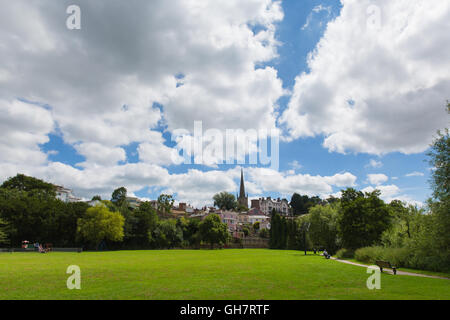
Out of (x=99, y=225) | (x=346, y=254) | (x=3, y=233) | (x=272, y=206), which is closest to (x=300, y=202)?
(x=272, y=206)

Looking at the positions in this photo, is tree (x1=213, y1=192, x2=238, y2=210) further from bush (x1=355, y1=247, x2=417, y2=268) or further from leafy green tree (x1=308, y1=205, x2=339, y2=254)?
bush (x1=355, y1=247, x2=417, y2=268)

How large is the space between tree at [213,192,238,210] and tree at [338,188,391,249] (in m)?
121

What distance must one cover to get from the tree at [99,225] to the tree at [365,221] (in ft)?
145

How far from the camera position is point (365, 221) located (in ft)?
127

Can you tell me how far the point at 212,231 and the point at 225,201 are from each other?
87876 millimetres

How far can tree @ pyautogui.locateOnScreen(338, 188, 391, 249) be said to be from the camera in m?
38.0

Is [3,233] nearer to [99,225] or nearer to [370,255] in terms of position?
[99,225]

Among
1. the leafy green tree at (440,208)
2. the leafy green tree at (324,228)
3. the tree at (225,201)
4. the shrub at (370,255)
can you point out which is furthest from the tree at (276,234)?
the tree at (225,201)

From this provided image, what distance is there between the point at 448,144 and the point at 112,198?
107m

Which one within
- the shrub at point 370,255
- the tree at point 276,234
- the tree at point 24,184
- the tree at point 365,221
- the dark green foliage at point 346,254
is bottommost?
the tree at point 276,234

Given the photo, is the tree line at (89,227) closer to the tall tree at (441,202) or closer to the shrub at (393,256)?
the shrub at (393,256)

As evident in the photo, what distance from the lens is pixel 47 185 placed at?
297ft

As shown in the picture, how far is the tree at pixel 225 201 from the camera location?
16025 centimetres
